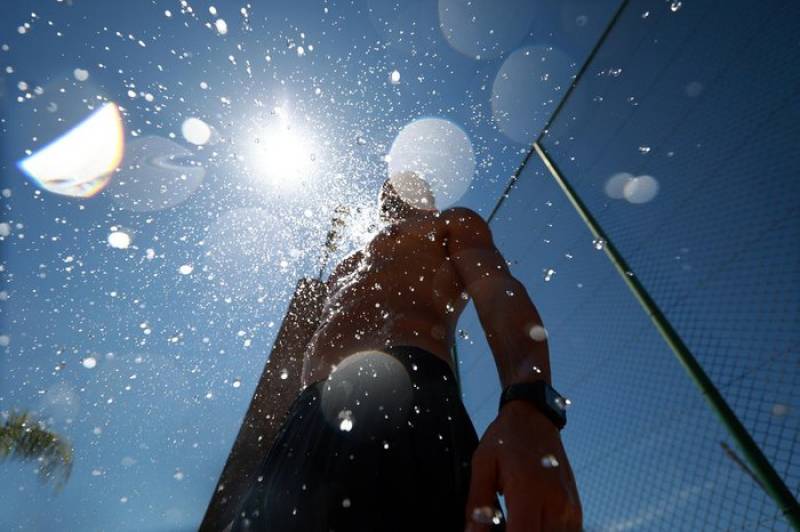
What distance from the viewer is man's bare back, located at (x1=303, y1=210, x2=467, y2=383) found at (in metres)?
1.60

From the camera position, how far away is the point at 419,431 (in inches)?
45.2

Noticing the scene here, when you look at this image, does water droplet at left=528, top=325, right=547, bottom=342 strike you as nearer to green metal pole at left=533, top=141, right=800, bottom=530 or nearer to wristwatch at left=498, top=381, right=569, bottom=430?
wristwatch at left=498, top=381, right=569, bottom=430

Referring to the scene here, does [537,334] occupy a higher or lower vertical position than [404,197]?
lower

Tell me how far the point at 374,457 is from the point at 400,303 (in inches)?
28.1

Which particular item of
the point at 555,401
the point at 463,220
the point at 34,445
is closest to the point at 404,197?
the point at 463,220

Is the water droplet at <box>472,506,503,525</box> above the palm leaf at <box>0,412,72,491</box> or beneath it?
beneath

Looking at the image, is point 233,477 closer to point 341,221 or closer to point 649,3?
point 341,221

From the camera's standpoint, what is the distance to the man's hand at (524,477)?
0.80 meters

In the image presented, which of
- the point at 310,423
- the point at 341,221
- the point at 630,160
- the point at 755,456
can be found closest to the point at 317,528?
the point at 310,423

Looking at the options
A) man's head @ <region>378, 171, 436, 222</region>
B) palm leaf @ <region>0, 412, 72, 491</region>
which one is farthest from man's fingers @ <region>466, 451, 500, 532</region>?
palm leaf @ <region>0, 412, 72, 491</region>

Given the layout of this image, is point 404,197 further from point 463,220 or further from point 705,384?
point 705,384

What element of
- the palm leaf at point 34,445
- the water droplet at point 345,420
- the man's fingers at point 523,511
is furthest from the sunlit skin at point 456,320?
the palm leaf at point 34,445

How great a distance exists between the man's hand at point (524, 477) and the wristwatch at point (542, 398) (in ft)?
0.05

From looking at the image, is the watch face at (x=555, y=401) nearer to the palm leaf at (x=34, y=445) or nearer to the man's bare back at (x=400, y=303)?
the man's bare back at (x=400, y=303)
